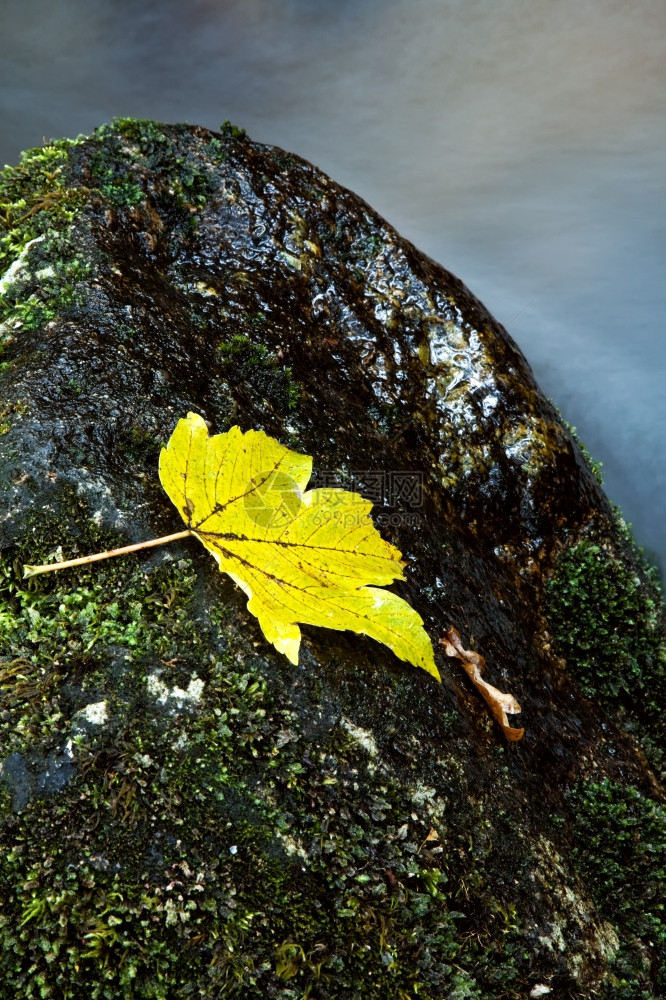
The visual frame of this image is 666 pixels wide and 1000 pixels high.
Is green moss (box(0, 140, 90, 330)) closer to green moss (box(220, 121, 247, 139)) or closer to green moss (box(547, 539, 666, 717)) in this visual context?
green moss (box(220, 121, 247, 139))

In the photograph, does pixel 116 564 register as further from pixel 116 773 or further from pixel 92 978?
pixel 92 978

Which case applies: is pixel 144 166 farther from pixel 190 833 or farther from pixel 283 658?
pixel 190 833

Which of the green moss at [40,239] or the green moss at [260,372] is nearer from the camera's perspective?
the green moss at [40,239]

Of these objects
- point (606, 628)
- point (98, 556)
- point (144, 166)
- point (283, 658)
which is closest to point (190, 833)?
point (283, 658)

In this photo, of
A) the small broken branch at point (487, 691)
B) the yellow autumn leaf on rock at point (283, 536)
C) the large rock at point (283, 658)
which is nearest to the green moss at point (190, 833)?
the large rock at point (283, 658)

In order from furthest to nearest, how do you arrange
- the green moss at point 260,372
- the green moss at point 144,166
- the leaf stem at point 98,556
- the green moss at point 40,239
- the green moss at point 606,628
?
the green moss at point 606,628 < the green moss at point 144,166 < the green moss at point 260,372 < the green moss at point 40,239 < the leaf stem at point 98,556

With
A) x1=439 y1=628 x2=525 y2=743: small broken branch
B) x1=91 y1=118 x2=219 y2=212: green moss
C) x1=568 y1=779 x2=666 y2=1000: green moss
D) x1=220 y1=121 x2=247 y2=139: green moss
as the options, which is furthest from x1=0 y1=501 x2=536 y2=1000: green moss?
x1=220 y1=121 x2=247 y2=139: green moss

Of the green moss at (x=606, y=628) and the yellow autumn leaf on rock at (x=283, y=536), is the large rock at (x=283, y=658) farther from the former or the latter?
the yellow autumn leaf on rock at (x=283, y=536)

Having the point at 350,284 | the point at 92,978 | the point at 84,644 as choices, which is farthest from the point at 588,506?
the point at 92,978
